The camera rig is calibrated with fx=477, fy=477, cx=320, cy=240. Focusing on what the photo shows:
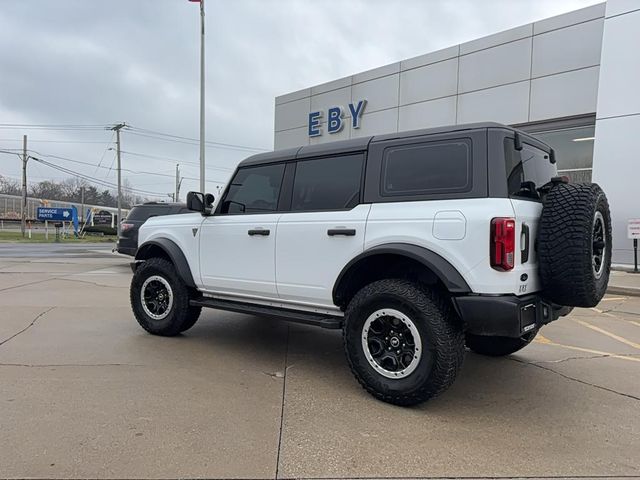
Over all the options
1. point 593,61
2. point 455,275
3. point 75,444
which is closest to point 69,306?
point 75,444

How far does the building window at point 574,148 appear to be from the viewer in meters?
15.4

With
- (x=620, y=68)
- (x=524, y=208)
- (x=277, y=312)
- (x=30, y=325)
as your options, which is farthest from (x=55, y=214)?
(x=524, y=208)

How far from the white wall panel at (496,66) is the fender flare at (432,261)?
1440 cm

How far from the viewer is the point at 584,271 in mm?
3287

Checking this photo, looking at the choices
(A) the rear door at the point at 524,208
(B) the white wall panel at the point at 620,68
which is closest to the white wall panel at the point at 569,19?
(B) the white wall panel at the point at 620,68

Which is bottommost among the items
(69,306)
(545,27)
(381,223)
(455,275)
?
(69,306)

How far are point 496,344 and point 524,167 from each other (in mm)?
1993

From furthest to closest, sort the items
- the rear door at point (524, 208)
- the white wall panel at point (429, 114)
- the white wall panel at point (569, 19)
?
the white wall panel at point (429, 114) < the white wall panel at point (569, 19) < the rear door at point (524, 208)

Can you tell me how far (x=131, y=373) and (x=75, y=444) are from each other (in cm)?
133

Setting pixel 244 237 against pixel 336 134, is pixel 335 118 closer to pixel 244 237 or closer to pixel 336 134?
pixel 336 134

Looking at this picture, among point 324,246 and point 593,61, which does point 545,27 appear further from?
point 324,246

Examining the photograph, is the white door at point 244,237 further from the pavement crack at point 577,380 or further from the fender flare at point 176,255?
the pavement crack at point 577,380

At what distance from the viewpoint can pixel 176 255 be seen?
209 inches

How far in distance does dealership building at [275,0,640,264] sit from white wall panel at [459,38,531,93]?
33 millimetres
